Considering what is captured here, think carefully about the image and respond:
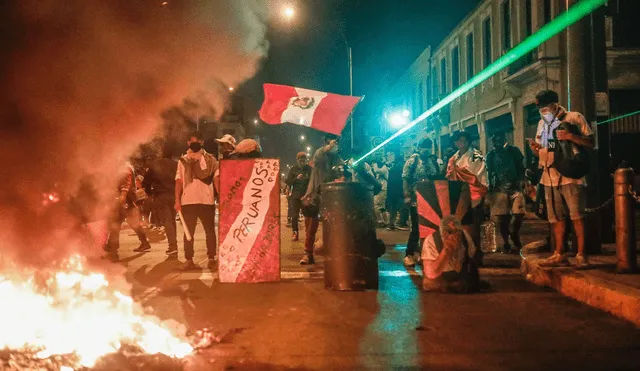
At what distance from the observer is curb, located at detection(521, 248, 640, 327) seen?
4653 millimetres

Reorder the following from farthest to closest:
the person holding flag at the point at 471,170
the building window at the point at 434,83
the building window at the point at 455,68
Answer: the building window at the point at 434,83, the building window at the point at 455,68, the person holding flag at the point at 471,170

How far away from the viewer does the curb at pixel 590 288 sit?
15.3ft

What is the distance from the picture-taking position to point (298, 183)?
1191 cm

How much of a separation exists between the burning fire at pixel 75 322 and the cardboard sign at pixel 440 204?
285cm

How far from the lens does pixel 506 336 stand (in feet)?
14.1

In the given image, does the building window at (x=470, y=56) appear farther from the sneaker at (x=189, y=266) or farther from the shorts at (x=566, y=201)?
the sneaker at (x=189, y=266)

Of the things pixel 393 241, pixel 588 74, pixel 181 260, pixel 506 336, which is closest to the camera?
pixel 506 336

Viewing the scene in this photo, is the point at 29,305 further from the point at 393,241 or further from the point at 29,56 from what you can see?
the point at 393,241

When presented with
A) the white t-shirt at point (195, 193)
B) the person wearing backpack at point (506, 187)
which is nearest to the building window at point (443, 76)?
the person wearing backpack at point (506, 187)

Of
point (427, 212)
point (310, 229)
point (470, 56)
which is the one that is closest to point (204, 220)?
point (310, 229)

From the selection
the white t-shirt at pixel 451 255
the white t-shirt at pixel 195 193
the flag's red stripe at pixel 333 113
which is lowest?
the white t-shirt at pixel 451 255

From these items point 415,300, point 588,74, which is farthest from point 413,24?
point 415,300

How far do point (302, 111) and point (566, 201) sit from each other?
3512 millimetres

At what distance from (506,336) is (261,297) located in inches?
101
